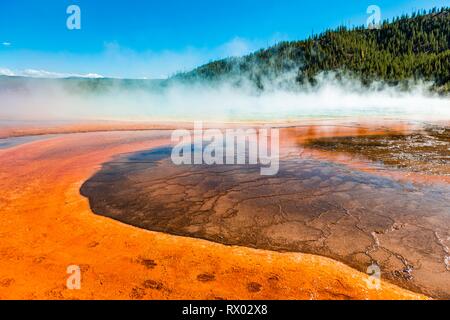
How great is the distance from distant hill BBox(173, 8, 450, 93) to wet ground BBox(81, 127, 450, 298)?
69.2 metres

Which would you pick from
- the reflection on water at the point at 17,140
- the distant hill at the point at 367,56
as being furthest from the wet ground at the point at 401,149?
the distant hill at the point at 367,56

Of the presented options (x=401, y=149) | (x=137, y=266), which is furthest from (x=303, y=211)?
(x=401, y=149)

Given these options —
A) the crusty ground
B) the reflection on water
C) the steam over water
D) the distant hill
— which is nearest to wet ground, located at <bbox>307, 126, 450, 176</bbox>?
the crusty ground

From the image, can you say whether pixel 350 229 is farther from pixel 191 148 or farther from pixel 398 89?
pixel 398 89

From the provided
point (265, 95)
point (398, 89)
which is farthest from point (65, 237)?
point (265, 95)

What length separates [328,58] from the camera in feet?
305

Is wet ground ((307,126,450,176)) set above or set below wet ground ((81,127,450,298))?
above

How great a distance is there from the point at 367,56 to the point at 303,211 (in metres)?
99.5

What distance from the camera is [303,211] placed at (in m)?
5.49

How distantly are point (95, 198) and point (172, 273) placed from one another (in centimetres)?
336

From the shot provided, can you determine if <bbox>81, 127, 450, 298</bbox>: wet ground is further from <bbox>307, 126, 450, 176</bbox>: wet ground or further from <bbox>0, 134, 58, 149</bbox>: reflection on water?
<bbox>0, 134, 58, 149</bbox>: reflection on water

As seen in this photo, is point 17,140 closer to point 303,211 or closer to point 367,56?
point 303,211

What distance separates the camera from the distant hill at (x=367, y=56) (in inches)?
2968

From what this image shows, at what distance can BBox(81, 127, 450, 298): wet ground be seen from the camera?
13.1ft
